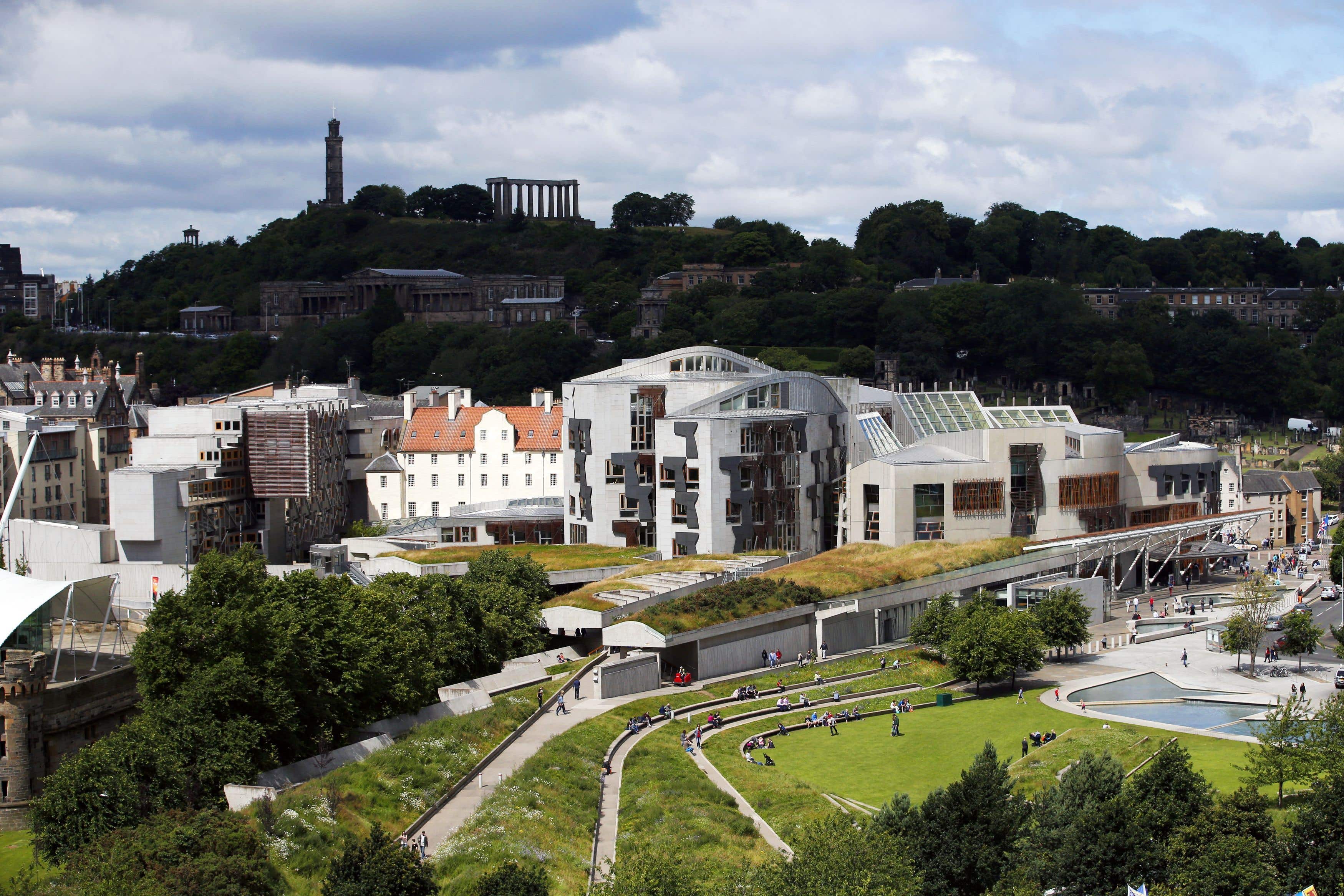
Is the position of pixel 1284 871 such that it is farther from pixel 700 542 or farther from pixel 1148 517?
pixel 1148 517

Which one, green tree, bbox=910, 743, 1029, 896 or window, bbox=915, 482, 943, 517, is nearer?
green tree, bbox=910, 743, 1029, 896

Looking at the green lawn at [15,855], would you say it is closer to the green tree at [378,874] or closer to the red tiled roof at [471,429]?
the green tree at [378,874]

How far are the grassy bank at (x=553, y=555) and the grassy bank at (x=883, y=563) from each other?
367 inches

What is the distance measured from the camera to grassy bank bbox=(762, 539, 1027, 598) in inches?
2899

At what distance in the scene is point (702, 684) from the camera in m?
64.6

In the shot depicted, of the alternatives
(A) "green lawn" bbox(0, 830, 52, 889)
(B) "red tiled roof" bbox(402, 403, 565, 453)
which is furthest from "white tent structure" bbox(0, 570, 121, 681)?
(B) "red tiled roof" bbox(402, 403, 565, 453)

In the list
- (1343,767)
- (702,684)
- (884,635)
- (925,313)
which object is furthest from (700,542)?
(925,313)

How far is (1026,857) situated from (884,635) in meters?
34.1

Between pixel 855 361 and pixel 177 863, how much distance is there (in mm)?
130033

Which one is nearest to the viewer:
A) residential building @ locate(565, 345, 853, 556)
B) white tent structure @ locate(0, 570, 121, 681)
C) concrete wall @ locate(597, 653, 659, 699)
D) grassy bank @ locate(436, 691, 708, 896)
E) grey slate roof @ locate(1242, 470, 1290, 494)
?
grassy bank @ locate(436, 691, 708, 896)

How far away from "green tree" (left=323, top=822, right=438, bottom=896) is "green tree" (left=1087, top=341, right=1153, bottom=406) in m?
139

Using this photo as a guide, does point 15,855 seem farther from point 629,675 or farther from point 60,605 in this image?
point 629,675

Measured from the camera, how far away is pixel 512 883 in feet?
116

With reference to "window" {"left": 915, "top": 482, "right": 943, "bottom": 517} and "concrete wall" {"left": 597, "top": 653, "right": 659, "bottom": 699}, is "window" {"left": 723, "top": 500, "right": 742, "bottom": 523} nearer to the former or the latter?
"window" {"left": 915, "top": 482, "right": 943, "bottom": 517}
